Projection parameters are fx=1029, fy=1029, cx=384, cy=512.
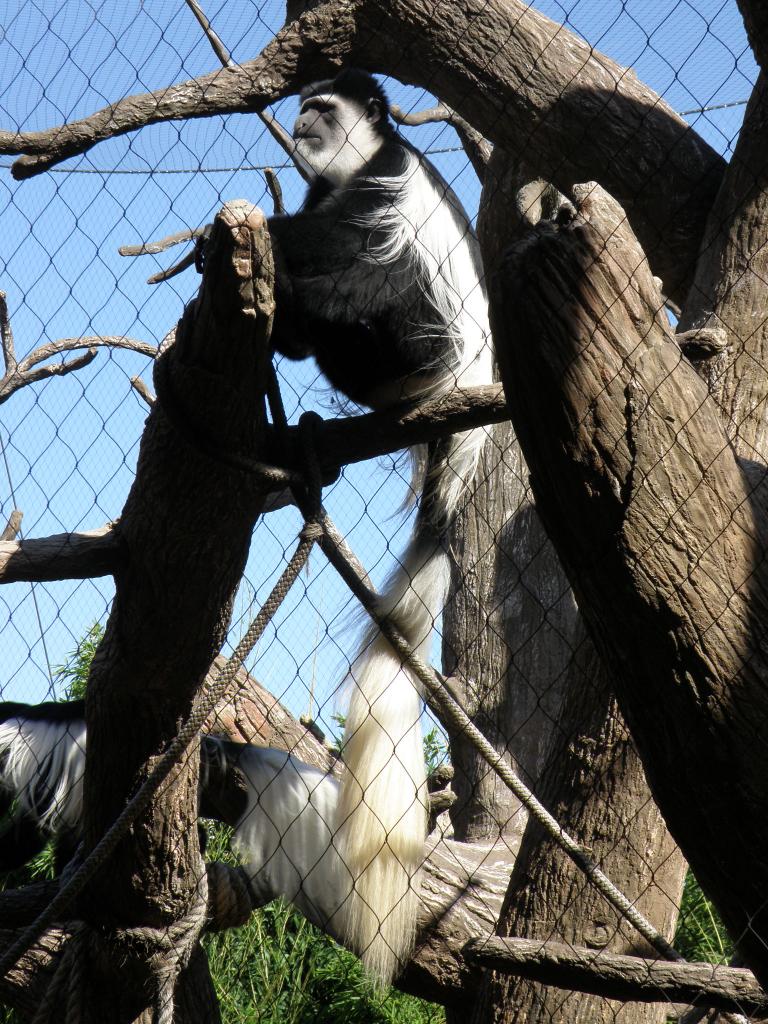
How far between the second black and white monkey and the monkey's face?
46cm

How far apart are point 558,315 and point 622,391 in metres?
0.09

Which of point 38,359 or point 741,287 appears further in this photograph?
point 38,359

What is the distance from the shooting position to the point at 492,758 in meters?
1.42

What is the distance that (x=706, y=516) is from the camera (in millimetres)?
908

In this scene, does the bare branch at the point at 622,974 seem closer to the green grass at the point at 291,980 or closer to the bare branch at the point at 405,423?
the bare branch at the point at 405,423

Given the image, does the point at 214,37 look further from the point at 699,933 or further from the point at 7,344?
the point at 699,933

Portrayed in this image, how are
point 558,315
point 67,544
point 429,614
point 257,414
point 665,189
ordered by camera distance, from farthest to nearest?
point 665,189 → point 429,614 → point 67,544 → point 257,414 → point 558,315

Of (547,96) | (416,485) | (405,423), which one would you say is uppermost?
(547,96)

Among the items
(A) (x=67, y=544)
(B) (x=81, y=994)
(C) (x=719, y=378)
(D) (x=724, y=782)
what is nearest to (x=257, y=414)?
(A) (x=67, y=544)

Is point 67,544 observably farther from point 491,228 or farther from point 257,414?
point 491,228

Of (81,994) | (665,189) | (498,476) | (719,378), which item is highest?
(665,189)

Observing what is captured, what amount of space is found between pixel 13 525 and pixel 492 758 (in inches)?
61.2

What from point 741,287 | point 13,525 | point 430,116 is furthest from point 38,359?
point 741,287

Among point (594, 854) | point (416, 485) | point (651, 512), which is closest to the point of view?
point (651, 512)
